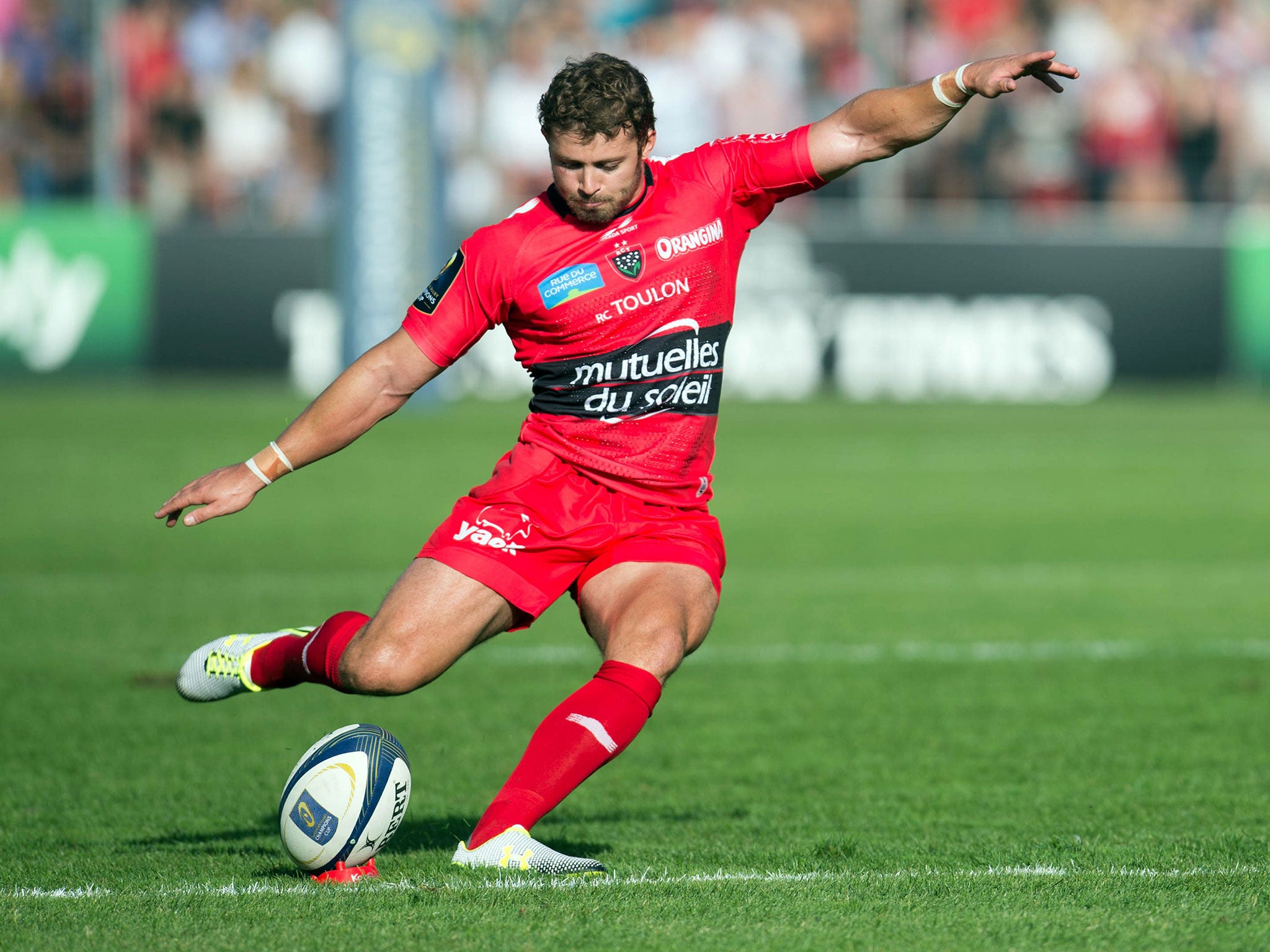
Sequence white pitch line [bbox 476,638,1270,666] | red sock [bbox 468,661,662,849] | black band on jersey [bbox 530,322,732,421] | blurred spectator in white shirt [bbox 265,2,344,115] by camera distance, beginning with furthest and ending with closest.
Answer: blurred spectator in white shirt [bbox 265,2,344,115] < white pitch line [bbox 476,638,1270,666] < black band on jersey [bbox 530,322,732,421] < red sock [bbox 468,661,662,849]

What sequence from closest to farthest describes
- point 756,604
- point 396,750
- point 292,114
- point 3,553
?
point 396,750 < point 756,604 < point 3,553 < point 292,114

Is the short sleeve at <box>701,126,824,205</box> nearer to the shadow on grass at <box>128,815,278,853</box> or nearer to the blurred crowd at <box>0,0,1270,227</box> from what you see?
the shadow on grass at <box>128,815,278,853</box>

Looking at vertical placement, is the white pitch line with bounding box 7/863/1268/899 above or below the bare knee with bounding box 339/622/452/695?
below

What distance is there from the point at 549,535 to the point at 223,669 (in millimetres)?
1082

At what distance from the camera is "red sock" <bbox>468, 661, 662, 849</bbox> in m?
4.14

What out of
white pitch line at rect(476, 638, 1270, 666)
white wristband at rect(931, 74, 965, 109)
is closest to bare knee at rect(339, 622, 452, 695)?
white wristband at rect(931, 74, 965, 109)

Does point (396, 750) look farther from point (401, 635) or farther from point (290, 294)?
point (290, 294)

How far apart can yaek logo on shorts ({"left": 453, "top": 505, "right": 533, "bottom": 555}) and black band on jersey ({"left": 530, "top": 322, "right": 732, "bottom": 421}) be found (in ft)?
1.07

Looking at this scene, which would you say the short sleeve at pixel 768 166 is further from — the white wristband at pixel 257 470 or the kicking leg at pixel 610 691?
the white wristband at pixel 257 470

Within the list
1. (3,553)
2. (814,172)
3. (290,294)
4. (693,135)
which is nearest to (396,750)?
(814,172)

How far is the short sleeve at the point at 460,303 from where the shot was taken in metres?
4.48

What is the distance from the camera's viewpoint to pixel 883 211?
19812mm

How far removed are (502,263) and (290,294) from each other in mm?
14811

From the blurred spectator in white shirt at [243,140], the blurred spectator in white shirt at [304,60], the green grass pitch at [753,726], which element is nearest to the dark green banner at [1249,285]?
the green grass pitch at [753,726]
